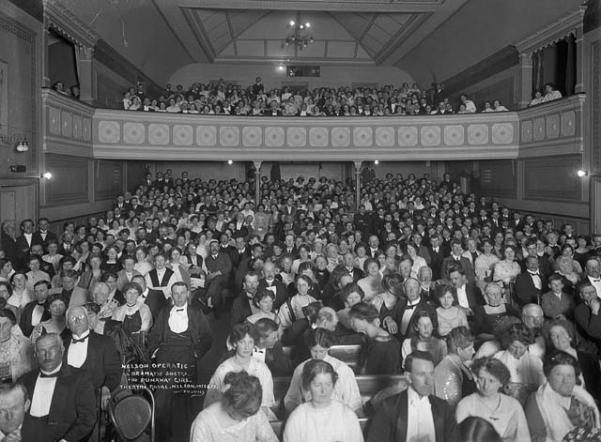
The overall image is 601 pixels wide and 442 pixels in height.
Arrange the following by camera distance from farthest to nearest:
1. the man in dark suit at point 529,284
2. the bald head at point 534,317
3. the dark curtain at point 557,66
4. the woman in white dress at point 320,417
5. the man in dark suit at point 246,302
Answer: the dark curtain at point 557,66 → the man in dark suit at point 529,284 → the man in dark suit at point 246,302 → the bald head at point 534,317 → the woman in white dress at point 320,417

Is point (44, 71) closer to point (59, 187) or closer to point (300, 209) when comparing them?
point (59, 187)

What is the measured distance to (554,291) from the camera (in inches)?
248

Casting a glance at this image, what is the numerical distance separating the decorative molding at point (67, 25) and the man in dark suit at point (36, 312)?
27.7 ft

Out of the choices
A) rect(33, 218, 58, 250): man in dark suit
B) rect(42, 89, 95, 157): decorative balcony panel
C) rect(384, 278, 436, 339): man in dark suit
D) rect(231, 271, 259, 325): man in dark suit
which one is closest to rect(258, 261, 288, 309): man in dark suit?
rect(231, 271, 259, 325): man in dark suit

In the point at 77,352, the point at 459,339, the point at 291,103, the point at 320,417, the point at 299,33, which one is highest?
the point at 299,33

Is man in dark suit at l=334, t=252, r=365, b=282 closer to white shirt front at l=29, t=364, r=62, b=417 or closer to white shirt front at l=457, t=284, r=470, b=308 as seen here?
white shirt front at l=457, t=284, r=470, b=308

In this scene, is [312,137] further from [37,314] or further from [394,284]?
[37,314]

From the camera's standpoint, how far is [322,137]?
53.9 ft

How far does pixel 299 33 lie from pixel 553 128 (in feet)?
37.7

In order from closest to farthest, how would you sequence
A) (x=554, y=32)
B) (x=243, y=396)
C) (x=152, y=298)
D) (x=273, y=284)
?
(x=243, y=396) → (x=152, y=298) → (x=273, y=284) → (x=554, y=32)

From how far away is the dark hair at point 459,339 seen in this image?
424 cm

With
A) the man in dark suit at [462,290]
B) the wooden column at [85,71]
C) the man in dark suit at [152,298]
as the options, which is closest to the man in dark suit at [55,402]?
the man in dark suit at [152,298]

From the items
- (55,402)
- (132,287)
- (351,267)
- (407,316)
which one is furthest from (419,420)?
(351,267)

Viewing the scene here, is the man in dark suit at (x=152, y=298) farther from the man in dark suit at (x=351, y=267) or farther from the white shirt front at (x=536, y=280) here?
the white shirt front at (x=536, y=280)
